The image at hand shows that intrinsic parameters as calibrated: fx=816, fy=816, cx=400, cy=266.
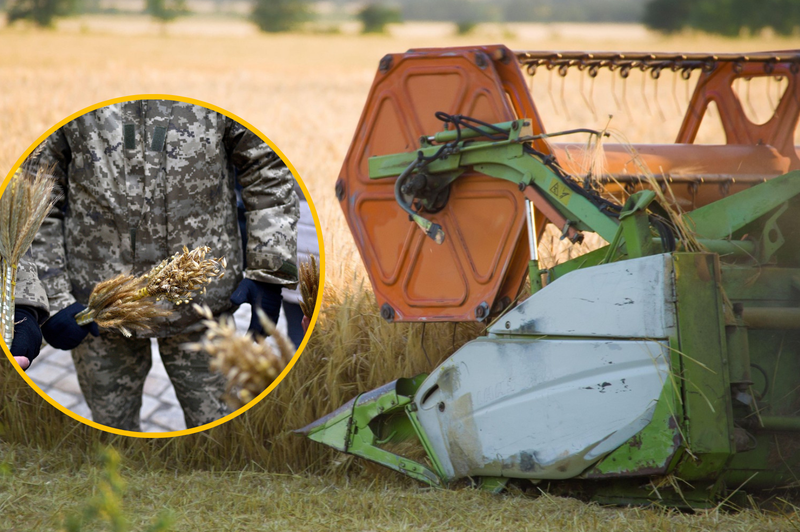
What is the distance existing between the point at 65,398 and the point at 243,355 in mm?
2148

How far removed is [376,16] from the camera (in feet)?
201

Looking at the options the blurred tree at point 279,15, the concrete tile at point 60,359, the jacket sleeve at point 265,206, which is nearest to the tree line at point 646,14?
the blurred tree at point 279,15

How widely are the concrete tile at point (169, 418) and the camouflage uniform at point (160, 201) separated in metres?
1.45

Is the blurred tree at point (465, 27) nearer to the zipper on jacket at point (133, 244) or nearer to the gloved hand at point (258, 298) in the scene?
the gloved hand at point (258, 298)

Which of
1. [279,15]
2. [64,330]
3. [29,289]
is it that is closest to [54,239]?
[29,289]

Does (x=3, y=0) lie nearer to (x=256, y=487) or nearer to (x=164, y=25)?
(x=164, y=25)

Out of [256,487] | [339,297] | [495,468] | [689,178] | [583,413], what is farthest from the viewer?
[339,297]

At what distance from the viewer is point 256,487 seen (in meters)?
3.38

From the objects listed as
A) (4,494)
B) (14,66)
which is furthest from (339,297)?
(14,66)

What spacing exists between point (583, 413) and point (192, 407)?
1717 millimetres

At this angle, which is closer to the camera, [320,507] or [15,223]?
[15,223]

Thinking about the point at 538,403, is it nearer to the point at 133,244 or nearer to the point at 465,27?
the point at 133,244

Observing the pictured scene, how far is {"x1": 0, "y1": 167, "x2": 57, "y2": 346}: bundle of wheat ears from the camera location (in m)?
2.79

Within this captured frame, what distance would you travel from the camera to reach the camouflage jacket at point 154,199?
9.99 feet
